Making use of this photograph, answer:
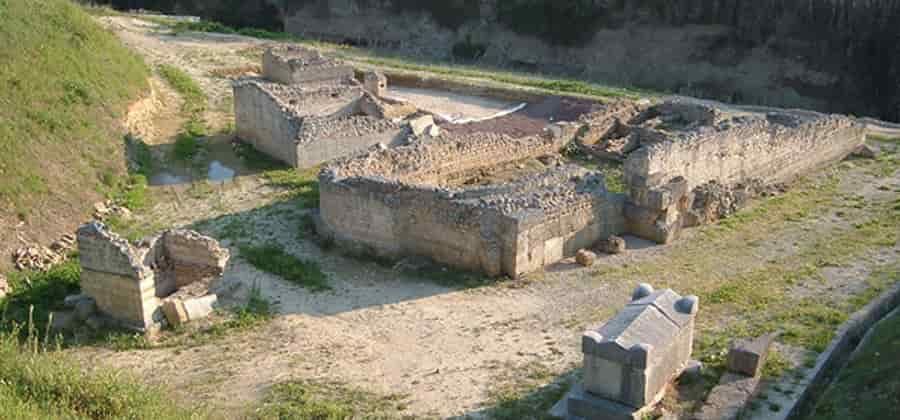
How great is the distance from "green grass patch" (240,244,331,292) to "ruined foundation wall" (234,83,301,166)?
4.51 m

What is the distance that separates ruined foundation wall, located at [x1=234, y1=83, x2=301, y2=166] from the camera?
20.2 metres

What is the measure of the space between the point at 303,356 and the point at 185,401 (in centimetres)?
187

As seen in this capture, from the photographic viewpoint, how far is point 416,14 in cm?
4412

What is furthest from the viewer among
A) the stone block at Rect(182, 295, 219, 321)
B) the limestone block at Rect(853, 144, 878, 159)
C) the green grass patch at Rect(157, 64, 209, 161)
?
the limestone block at Rect(853, 144, 878, 159)

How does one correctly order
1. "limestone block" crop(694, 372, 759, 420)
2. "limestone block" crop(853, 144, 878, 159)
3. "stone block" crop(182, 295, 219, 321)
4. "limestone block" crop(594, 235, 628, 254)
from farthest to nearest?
1. "limestone block" crop(853, 144, 878, 159)
2. "limestone block" crop(594, 235, 628, 254)
3. "stone block" crop(182, 295, 219, 321)
4. "limestone block" crop(694, 372, 759, 420)

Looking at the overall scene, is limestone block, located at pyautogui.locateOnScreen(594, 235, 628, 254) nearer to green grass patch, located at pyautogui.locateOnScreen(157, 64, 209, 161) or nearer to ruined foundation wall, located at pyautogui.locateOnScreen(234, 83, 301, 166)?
ruined foundation wall, located at pyautogui.locateOnScreen(234, 83, 301, 166)

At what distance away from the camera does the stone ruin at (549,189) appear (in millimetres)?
15055

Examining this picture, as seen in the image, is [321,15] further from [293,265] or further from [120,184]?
[293,265]

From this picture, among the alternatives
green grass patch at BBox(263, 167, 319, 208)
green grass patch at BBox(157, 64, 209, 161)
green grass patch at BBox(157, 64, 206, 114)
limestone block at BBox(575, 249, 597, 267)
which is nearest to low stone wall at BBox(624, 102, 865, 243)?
limestone block at BBox(575, 249, 597, 267)

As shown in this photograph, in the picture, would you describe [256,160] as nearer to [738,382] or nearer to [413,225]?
[413,225]

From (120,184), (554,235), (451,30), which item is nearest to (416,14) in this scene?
(451,30)

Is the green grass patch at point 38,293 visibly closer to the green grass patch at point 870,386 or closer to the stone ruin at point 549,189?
the stone ruin at point 549,189

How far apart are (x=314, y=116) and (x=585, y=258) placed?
345 inches

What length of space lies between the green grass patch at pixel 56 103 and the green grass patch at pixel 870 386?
43.8 feet
